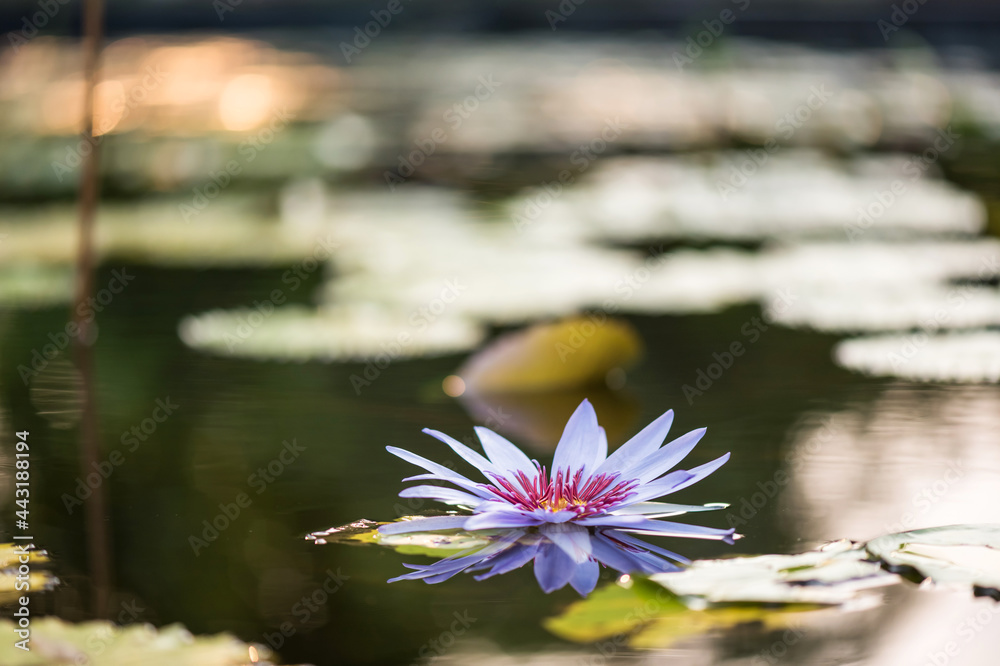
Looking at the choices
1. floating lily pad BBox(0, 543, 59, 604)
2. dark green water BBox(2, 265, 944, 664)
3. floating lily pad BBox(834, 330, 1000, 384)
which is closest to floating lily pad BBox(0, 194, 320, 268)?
dark green water BBox(2, 265, 944, 664)

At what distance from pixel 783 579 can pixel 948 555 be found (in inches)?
4.7

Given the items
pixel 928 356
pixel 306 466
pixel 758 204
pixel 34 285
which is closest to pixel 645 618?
pixel 306 466

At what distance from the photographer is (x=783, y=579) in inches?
25.4

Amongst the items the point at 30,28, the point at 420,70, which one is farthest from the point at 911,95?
the point at 30,28

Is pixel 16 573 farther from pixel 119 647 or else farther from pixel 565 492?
pixel 565 492

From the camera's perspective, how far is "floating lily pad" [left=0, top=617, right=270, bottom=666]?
583mm

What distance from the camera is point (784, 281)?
5.78ft

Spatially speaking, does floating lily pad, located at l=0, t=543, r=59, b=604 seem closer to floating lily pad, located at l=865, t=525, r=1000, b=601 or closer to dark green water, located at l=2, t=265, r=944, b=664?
dark green water, located at l=2, t=265, r=944, b=664

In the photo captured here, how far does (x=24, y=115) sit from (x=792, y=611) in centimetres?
380

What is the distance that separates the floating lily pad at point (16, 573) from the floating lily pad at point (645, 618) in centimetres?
34

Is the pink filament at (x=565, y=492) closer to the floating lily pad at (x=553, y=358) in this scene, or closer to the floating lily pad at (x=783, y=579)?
the floating lily pad at (x=783, y=579)

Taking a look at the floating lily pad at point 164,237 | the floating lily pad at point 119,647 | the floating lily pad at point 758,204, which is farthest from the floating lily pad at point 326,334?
the floating lily pad at point 758,204

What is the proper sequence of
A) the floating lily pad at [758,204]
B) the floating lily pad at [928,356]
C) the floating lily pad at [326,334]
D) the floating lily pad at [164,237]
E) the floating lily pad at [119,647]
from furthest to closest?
the floating lily pad at [758,204], the floating lily pad at [164,237], the floating lily pad at [326,334], the floating lily pad at [928,356], the floating lily pad at [119,647]

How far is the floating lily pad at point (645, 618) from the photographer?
613 mm
